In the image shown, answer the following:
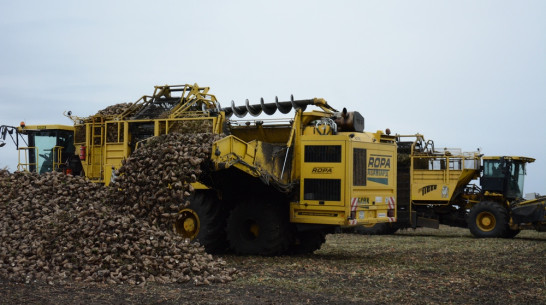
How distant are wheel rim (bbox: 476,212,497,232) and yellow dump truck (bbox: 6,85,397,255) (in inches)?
303

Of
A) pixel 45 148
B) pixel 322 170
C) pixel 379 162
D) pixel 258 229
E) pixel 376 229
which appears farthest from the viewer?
pixel 376 229

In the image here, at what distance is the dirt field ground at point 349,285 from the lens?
837 cm

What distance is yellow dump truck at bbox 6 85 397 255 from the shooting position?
40.3 feet

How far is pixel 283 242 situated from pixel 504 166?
10.5 meters

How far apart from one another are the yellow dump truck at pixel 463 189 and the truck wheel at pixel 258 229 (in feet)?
26.1

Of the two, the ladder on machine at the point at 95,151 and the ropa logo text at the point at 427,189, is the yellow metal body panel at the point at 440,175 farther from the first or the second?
the ladder on machine at the point at 95,151

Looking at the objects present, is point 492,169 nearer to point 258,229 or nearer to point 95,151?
point 258,229

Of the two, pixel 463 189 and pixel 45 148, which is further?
pixel 463 189

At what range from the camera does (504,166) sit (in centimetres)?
2056

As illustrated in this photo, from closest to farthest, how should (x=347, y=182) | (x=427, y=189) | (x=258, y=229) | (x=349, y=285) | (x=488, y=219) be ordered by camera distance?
(x=349, y=285) < (x=347, y=182) < (x=258, y=229) < (x=488, y=219) < (x=427, y=189)

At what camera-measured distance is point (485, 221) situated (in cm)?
2050

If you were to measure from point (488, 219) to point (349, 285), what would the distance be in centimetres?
1217

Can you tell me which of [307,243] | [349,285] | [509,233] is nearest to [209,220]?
[307,243]

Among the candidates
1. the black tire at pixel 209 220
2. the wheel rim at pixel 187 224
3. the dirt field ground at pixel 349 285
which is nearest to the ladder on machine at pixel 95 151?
the wheel rim at pixel 187 224
